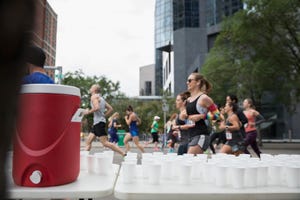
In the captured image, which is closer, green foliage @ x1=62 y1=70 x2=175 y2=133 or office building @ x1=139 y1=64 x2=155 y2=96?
green foliage @ x1=62 y1=70 x2=175 y2=133

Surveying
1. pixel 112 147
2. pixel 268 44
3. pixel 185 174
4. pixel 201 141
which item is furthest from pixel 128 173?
pixel 268 44

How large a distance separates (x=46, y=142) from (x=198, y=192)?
62 cm

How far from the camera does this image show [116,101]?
41.4m

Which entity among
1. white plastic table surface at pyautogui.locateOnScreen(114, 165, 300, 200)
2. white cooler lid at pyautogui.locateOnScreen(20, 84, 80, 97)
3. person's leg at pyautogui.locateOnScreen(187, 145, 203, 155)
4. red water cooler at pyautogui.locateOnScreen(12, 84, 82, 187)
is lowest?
person's leg at pyautogui.locateOnScreen(187, 145, 203, 155)

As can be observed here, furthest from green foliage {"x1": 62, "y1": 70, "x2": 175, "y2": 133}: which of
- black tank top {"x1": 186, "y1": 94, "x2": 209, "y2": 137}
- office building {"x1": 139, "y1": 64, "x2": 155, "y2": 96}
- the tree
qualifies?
office building {"x1": 139, "y1": 64, "x2": 155, "y2": 96}

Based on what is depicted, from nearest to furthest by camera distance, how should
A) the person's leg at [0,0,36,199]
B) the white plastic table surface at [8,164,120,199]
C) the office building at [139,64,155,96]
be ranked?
the person's leg at [0,0,36,199]
the white plastic table surface at [8,164,120,199]
the office building at [139,64,155,96]

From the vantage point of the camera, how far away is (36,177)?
127 centimetres

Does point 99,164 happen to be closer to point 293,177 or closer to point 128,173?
point 128,173

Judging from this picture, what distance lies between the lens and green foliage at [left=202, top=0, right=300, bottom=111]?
758 inches

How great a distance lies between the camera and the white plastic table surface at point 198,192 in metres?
1.22

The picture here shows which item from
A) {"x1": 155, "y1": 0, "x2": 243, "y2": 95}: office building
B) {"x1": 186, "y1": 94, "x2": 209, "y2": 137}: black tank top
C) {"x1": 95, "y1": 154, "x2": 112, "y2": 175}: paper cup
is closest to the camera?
{"x1": 95, "y1": 154, "x2": 112, "y2": 175}: paper cup

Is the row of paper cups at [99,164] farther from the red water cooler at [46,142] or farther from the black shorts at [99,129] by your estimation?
the black shorts at [99,129]

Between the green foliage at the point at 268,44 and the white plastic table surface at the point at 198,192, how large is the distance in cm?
1945

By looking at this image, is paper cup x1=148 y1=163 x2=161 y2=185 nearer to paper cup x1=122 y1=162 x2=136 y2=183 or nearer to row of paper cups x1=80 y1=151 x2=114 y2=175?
paper cup x1=122 y1=162 x2=136 y2=183
